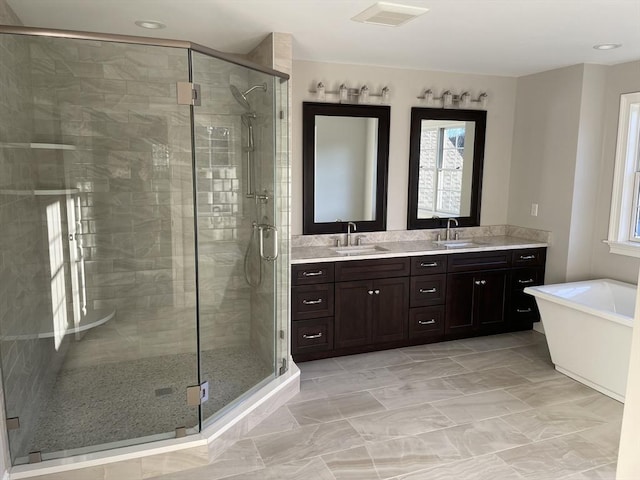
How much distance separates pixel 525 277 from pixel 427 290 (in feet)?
3.45

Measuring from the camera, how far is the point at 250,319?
12.7 feet

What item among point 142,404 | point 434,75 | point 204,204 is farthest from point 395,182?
point 142,404

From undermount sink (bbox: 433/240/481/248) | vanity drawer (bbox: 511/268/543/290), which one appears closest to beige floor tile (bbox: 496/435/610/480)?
vanity drawer (bbox: 511/268/543/290)

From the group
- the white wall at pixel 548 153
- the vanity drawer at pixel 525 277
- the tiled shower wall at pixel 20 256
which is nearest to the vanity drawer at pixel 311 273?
the tiled shower wall at pixel 20 256

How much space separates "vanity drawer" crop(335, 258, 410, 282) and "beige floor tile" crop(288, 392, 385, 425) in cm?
95

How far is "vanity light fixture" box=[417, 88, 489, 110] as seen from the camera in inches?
180

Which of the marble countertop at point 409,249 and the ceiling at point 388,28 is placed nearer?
the ceiling at point 388,28

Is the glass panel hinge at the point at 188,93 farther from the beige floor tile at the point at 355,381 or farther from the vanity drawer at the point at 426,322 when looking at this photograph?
the vanity drawer at the point at 426,322

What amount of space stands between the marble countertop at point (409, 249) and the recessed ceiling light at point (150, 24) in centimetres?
186

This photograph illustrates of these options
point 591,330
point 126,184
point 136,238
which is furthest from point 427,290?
point 126,184

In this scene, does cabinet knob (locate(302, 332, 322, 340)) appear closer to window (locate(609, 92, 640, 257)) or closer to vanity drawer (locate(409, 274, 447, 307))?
vanity drawer (locate(409, 274, 447, 307))

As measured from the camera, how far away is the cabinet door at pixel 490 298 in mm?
4414

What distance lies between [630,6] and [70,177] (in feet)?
12.0

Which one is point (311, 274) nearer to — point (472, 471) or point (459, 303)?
point (459, 303)
